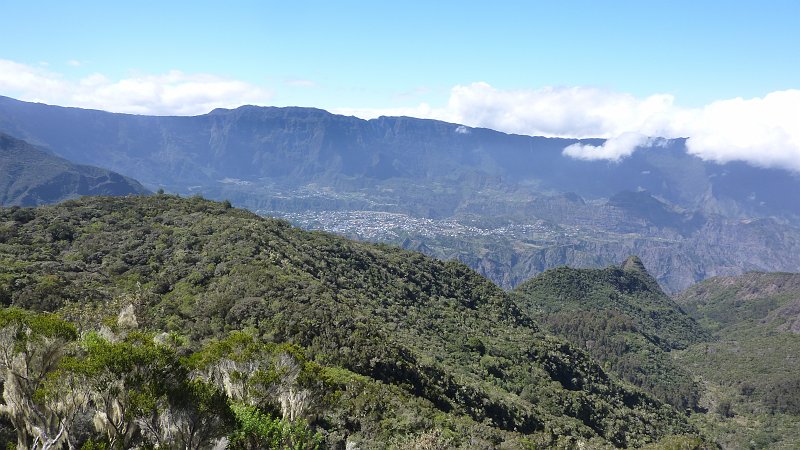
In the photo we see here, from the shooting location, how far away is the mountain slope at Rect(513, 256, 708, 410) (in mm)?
125625

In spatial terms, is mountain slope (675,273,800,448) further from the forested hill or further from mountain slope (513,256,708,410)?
the forested hill

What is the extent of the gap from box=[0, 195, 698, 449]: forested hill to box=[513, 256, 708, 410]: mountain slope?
42234 mm

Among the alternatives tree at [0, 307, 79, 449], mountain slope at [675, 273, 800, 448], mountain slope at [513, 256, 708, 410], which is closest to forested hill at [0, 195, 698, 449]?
tree at [0, 307, 79, 449]

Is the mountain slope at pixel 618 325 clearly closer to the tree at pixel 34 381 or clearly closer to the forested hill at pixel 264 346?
the forested hill at pixel 264 346

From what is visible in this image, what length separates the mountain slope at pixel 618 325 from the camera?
12562cm

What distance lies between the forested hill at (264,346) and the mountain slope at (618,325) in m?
42.2

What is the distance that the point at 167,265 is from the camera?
196ft

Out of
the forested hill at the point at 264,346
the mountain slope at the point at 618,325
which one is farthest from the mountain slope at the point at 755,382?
the forested hill at the point at 264,346

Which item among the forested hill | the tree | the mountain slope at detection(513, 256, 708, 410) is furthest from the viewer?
the mountain slope at detection(513, 256, 708, 410)

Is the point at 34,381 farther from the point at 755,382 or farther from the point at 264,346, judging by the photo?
the point at 755,382

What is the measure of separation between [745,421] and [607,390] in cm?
5782

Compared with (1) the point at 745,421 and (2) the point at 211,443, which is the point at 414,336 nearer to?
(2) the point at 211,443

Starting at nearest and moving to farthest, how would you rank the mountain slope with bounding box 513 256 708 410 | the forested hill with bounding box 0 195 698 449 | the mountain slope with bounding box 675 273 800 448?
the forested hill with bounding box 0 195 698 449
the mountain slope with bounding box 675 273 800 448
the mountain slope with bounding box 513 256 708 410

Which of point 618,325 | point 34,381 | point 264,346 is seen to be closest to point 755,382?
point 618,325
